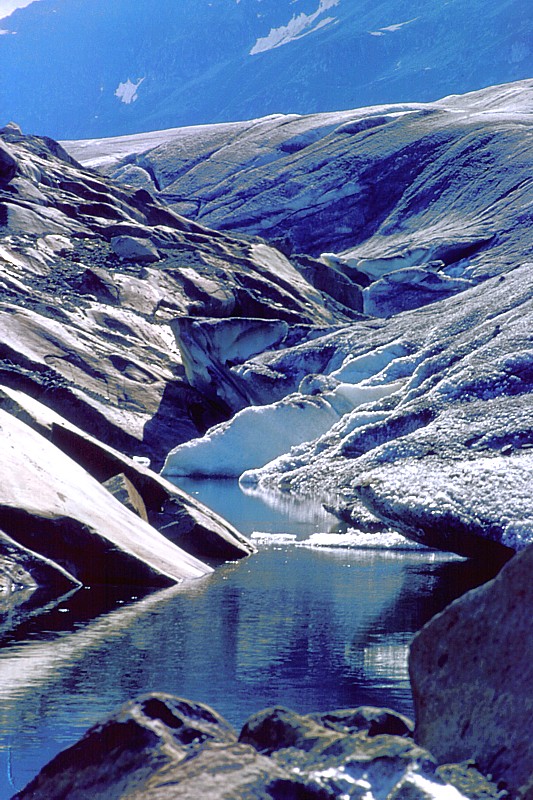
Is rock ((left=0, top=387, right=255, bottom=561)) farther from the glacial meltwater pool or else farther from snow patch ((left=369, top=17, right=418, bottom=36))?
snow patch ((left=369, top=17, right=418, bottom=36))

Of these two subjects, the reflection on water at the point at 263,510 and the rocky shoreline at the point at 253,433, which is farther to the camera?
the reflection on water at the point at 263,510

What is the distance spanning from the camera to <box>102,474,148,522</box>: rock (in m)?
9.80

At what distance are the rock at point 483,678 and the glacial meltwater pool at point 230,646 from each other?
1588mm

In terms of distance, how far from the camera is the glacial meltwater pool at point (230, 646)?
539 centimetres

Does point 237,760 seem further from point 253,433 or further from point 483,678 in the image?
point 253,433

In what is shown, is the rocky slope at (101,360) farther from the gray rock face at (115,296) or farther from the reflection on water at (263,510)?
the reflection on water at (263,510)

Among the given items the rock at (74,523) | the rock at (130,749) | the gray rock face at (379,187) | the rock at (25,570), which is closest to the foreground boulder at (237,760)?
the rock at (130,749)

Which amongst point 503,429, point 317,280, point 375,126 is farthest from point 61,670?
point 375,126

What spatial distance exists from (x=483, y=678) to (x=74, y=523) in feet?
16.7

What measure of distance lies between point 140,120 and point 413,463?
6957 inches

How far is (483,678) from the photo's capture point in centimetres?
360

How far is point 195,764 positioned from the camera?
3225mm

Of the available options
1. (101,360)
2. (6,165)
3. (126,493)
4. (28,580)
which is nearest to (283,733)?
(28,580)

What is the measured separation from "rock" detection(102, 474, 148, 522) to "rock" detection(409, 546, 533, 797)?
20.0 feet
